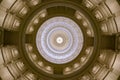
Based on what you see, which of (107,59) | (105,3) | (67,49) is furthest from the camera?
(67,49)

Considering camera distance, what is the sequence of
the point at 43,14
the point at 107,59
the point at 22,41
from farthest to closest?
the point at 43,14 → the point at 22,41 → the point at 107,59

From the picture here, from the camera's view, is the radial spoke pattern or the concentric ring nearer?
the radial spoke pattern

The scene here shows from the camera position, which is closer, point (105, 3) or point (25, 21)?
point (105, 3)

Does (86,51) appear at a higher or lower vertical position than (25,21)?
lower

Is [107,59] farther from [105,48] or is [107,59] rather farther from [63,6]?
[63,6]

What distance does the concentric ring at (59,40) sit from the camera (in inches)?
866

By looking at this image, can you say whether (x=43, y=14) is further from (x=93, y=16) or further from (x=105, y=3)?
(x=105, y=3)

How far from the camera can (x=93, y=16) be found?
18.7m

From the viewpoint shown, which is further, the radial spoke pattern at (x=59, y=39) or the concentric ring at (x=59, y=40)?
the concentric ring at (x=59, y=40)

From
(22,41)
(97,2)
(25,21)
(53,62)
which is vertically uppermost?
(97,2)

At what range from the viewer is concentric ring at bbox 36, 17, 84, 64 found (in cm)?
2200

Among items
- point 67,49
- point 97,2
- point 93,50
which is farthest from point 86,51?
point 97,2

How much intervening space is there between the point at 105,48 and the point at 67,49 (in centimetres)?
617

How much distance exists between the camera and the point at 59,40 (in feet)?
76.9
